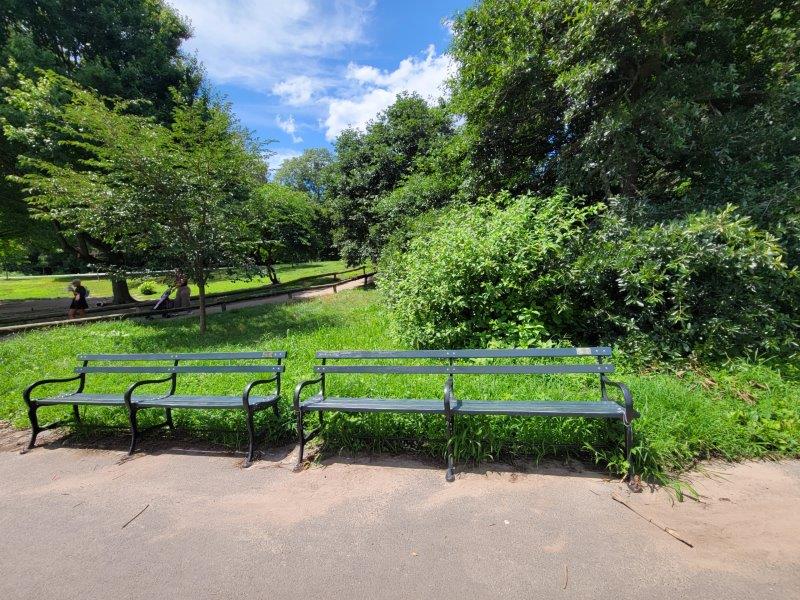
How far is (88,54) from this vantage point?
38.8 ft

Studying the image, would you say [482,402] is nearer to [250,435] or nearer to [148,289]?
[250,435]

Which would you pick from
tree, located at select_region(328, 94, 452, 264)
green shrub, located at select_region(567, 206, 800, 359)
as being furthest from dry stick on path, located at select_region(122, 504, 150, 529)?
tree, located at select_region(328, 94, 452, 264)

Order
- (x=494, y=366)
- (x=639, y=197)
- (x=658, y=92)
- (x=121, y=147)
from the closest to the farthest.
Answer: (x=494, y=366)
(x=658, y=92)
(x=639, y=197)
(x=121, y=147)

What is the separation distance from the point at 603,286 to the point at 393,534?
13.3 feet

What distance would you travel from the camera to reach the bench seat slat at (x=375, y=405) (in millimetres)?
3180

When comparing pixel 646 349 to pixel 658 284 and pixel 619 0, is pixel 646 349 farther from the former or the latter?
pixel 619 0

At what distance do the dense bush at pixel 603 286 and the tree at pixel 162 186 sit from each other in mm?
4333

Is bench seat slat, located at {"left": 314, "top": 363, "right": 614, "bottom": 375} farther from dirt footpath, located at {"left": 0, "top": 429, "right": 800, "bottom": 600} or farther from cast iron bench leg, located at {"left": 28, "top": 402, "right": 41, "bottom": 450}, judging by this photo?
cast iron bench leg, located at {"left": 28, "top": 402, "right": 41, "bottom": 450}

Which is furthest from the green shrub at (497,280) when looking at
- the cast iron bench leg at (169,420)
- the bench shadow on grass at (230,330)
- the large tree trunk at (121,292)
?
the large tree trunk at (121,292)

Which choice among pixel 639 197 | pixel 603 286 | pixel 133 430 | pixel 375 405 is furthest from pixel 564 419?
pixel 639 197

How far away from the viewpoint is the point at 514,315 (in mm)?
5145

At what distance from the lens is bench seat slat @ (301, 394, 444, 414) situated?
3180 mm

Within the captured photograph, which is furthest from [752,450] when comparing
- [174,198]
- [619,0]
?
[174,198]

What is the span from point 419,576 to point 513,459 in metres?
1.33
